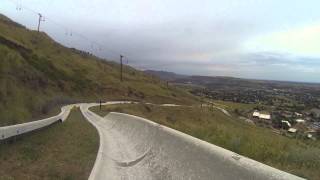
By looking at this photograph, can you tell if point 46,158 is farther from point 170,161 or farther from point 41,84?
point 41,84

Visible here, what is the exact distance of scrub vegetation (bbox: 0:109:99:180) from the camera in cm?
1188

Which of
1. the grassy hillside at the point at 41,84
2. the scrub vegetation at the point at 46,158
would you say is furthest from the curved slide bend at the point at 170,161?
the grassy hillside at the point at 41,84

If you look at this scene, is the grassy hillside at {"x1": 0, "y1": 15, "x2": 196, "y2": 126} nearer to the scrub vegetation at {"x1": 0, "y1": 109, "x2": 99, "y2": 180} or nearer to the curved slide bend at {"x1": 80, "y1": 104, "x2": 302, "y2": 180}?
the scrub vegetation at {"x1": 0, "y1": 109, "x2": 99, "y2": 180}

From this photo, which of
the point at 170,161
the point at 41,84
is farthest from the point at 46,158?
the point at 41,84

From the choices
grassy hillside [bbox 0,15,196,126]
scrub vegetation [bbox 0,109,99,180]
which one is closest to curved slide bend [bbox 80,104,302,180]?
scrub vegetation [bbox 0,109,99,180]

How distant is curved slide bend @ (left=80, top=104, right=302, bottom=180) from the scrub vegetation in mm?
488

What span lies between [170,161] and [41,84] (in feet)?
238

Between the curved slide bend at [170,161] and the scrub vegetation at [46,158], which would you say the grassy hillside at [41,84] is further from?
the curved slide bend at [170,161]

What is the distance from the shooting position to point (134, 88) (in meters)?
138

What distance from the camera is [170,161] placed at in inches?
449

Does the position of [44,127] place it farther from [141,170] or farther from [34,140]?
[141,170]

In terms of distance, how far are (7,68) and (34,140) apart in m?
37.7

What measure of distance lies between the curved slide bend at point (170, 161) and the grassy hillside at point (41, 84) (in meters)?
14.2

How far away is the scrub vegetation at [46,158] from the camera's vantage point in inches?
468
